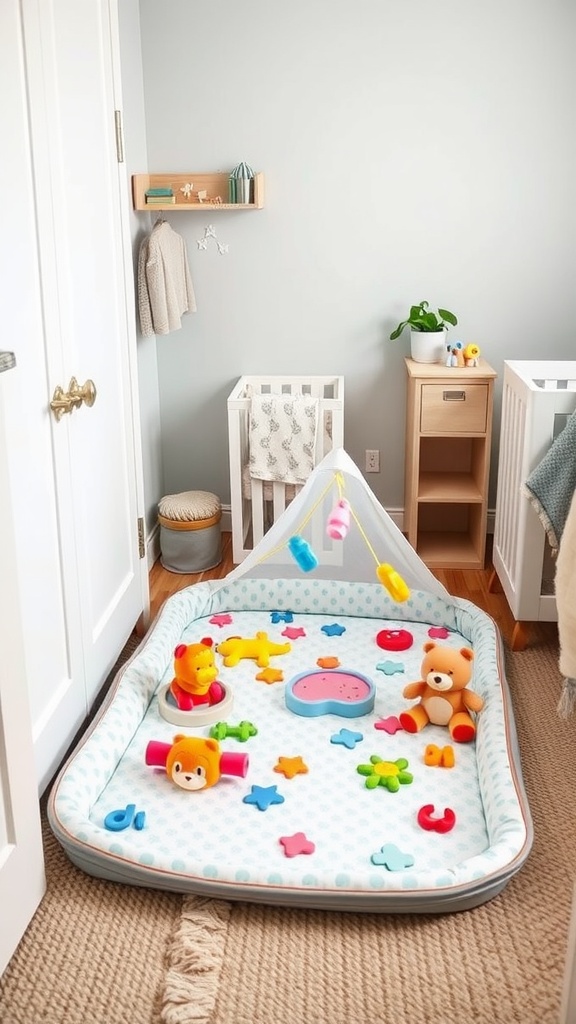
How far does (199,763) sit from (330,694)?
1.65 feet

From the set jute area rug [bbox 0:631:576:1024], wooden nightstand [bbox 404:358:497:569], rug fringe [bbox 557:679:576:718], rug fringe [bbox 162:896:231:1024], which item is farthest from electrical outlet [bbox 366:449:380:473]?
rug fringe [bbox 162:896:231:1024]

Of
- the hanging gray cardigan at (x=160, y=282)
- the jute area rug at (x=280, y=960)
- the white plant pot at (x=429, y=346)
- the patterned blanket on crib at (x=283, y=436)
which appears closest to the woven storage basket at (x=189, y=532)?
the patterned blanket on crib at (x=283, y=436)

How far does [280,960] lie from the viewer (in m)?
1.84

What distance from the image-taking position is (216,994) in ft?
5.79

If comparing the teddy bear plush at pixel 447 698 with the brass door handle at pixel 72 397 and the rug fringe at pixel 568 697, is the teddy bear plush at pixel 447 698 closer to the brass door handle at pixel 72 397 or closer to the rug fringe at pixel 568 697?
the rug fringe at pixel 568 697

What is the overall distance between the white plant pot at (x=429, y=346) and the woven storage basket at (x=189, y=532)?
92 centimetres

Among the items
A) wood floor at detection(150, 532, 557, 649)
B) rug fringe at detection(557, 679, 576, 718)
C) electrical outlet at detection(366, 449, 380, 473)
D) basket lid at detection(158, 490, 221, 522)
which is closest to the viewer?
rug fringe at detection(557, 679, 576, 718)

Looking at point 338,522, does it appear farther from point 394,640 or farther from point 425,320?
point 425,320

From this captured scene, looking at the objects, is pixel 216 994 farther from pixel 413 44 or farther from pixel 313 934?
pixel 413 44

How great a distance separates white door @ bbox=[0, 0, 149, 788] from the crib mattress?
154 millimetres

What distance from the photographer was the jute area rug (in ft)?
5.65

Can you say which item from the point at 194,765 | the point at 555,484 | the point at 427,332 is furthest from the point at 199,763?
the point at 427,332

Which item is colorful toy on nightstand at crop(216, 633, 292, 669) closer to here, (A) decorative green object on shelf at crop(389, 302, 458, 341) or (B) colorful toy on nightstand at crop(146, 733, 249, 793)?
(B) colorful toy on nightstand at crop(146, 733, 249, 793)

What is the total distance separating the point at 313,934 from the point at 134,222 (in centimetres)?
254
